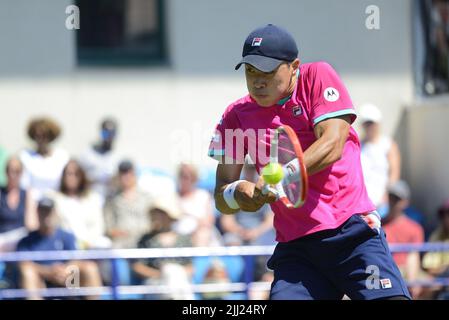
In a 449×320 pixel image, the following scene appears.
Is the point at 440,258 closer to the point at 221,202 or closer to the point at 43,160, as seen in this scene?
the point at 43,160

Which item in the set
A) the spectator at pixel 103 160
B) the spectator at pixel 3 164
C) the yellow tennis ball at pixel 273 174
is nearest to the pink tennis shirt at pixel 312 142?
the yellow tennis ball at pixel 273 174

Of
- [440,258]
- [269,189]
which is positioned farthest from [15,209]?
[269,189]

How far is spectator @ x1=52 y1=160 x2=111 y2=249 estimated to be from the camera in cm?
912

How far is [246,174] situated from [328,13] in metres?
2.55

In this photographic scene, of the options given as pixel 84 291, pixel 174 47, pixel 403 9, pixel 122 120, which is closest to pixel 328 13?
pixel 403 9

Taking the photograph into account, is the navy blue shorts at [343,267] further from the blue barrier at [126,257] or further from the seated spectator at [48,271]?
the seated spectator at [48,271]

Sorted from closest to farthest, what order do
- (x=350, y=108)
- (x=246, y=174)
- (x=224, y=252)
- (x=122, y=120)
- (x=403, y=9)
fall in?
(x=350, y=108), (x=224, y=252), (x=246, y=174), (x=122, y=120), (x=403, y=9)

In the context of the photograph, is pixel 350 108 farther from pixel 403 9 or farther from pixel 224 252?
pixel 403 9

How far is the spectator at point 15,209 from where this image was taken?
897 cm

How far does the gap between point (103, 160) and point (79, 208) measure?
2.73ft

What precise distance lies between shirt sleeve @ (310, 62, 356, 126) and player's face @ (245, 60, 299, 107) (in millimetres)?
147

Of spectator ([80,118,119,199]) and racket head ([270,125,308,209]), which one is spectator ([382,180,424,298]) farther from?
racket head ([270,125,308,209])

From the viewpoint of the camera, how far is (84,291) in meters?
8.31

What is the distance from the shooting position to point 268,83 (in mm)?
4996
